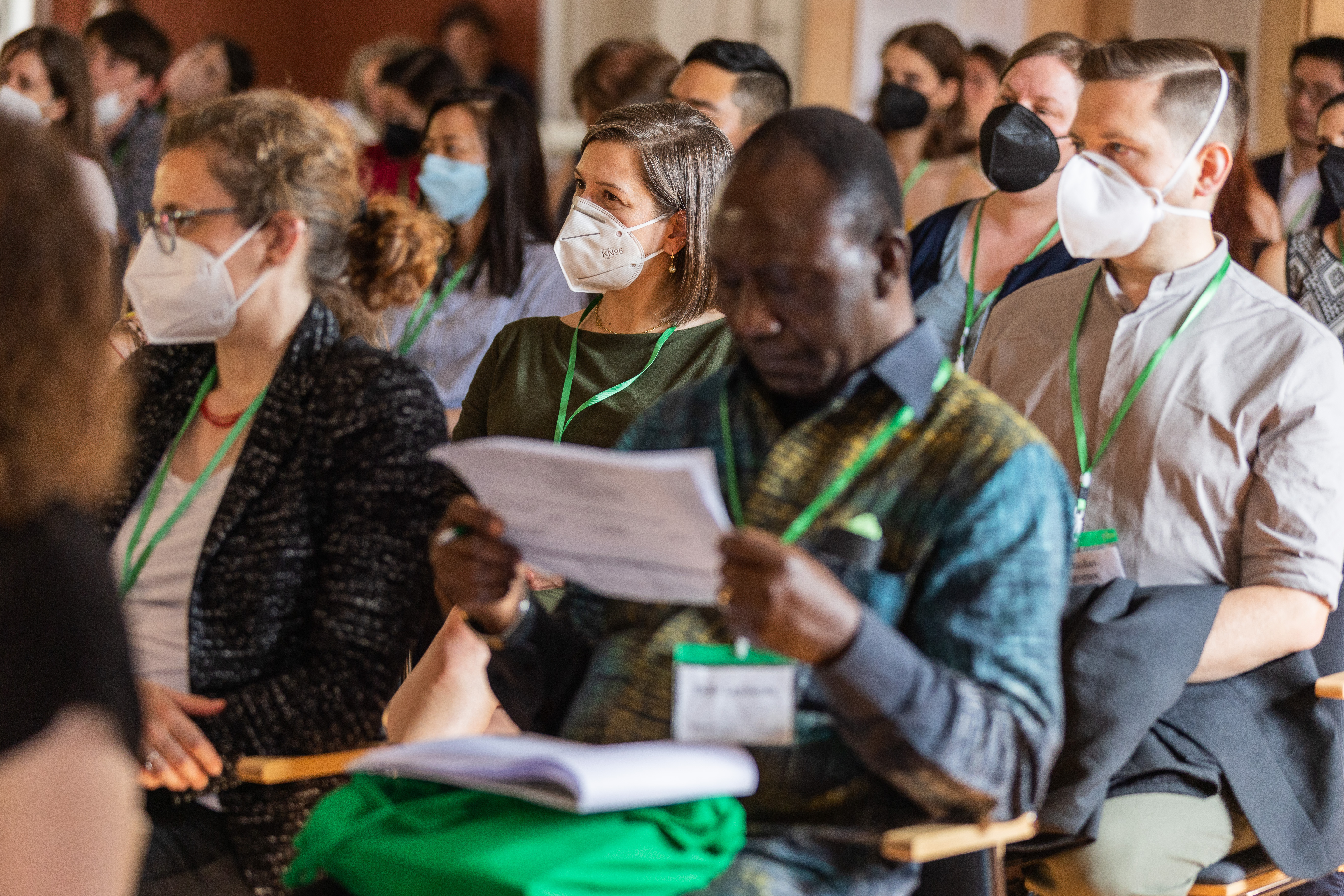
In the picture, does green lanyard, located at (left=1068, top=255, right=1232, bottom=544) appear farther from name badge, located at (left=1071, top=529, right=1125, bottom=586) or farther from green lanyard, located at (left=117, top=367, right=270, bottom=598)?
green lanyard, located at (left=117, top=367, right=270, bottom=598)

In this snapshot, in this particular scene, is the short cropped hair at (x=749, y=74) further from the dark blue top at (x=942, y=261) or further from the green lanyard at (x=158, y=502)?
the green lanyard at (x=158, y=502)

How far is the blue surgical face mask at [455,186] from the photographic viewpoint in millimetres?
4367

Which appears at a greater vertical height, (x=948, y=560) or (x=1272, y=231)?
(x=948, y=560)

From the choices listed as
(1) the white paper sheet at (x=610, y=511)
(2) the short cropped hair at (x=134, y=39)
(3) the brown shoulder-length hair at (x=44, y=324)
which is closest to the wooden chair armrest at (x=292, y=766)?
(1) the white paper sheet at (x=610, y=511)

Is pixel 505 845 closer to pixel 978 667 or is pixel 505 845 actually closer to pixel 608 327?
pixel 978 667

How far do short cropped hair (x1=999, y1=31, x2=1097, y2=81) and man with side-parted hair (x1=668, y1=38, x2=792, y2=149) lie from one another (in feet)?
2.97

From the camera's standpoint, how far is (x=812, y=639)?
4.59 feet

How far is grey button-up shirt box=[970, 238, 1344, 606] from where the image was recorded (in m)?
2.28

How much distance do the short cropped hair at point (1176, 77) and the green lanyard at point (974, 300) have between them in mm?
747

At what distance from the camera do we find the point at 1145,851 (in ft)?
7.13

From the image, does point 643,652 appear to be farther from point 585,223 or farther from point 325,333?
point 585,223

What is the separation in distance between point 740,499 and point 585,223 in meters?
1.28

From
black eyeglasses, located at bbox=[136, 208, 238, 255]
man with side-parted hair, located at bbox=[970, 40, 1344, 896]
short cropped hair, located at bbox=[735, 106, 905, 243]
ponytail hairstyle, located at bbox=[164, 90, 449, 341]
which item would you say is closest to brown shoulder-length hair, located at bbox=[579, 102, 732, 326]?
ponytail hairstyle, located at bbox=[164, 90, 449, 341]

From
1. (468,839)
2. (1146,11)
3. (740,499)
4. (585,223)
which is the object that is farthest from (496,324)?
(1146,11)
